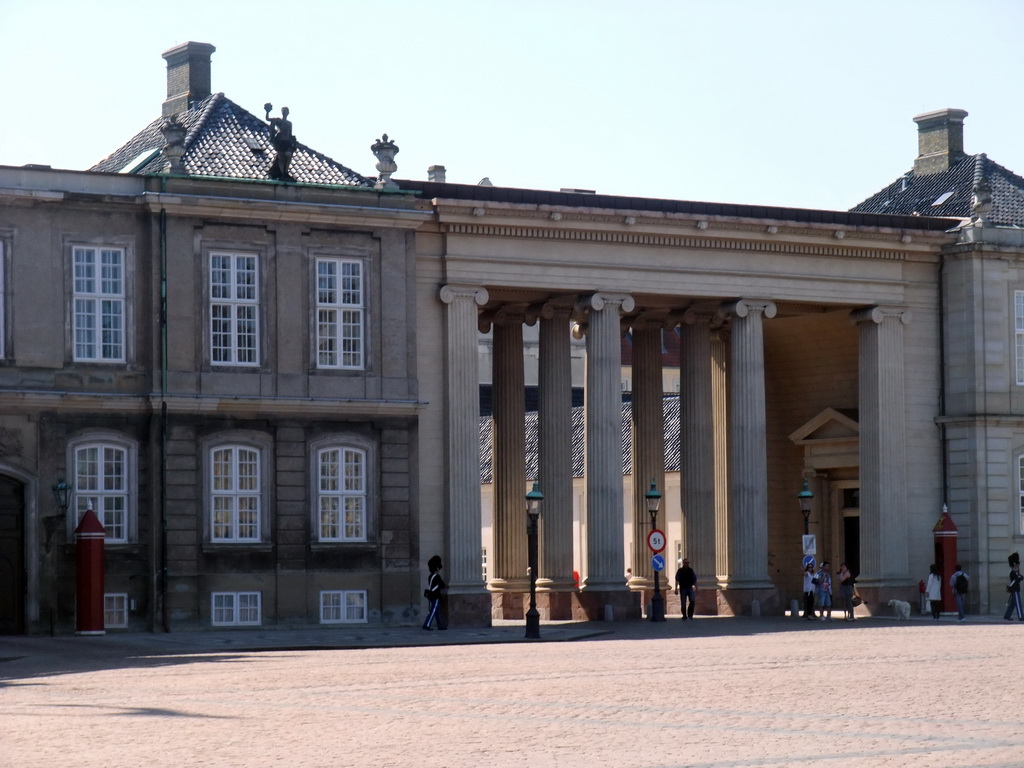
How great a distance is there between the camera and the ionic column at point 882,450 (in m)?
49.5

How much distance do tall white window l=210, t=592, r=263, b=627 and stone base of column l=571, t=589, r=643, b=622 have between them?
8939 mm

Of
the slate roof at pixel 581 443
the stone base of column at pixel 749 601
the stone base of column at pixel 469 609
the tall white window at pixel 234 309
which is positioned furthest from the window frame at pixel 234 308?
the slate roof at pixel 581 443

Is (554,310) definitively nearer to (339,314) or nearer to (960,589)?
(339,314)

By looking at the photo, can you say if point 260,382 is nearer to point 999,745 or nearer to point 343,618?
point 343,618

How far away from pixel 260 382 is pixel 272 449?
5.08 ft

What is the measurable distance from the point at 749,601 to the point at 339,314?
44.2 feet

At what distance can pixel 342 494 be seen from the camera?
4294 cm

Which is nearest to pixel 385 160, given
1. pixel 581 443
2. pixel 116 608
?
pixel 116 608

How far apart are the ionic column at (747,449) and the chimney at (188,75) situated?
15247mm

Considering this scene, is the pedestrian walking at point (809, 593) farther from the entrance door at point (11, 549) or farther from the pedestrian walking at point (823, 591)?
the entrance door at point (11, 549)

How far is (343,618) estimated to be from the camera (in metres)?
42.3

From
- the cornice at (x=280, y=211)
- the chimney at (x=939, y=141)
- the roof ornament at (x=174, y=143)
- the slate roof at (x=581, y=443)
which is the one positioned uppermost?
the chimney at (x=939, y=141)

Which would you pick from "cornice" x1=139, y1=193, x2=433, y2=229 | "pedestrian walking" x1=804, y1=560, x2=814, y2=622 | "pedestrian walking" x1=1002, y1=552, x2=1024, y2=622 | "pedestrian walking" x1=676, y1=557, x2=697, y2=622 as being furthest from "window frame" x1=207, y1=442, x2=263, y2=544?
"pedestrian walking" x1=1002, y1=552, x2=1024, y2=622

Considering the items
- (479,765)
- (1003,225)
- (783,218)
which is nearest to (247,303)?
(783,218)
